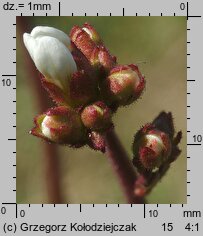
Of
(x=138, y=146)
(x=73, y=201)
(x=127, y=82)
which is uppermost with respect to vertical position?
(x=127, y=82)

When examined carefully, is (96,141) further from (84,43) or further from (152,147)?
(84,43)

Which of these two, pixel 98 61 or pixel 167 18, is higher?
pixel 167 18

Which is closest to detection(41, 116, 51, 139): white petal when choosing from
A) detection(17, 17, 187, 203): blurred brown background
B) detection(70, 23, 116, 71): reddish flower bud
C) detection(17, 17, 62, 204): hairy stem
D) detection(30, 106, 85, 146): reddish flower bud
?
detection(30, 106, 85, 146): reddish flower bud

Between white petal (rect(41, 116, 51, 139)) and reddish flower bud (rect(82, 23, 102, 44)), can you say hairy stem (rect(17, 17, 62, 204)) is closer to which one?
reddish flower bud (rect(82, 23, 102, 44))

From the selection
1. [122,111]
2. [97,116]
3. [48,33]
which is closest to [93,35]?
[48,33]
